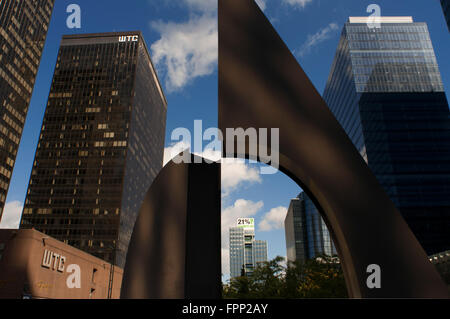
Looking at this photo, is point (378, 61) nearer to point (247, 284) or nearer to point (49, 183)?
point (247, 284)

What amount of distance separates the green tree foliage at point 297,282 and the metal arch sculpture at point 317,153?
A: 774 inches

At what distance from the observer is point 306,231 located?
10388cm

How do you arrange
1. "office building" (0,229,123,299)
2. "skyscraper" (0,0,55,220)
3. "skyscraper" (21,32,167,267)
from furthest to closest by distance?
"skyscraper" (21,32,167,267) < "skyscraper" (0,0,55,220) < "office building" (0,229,123,299)

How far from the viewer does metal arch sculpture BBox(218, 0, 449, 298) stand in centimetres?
673

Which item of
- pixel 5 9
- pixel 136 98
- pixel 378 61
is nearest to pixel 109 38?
pixel 136 98

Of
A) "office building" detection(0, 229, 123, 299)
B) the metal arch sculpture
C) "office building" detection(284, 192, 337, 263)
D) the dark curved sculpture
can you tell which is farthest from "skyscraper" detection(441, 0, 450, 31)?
"office building" detection(0, 229, 123, 299)

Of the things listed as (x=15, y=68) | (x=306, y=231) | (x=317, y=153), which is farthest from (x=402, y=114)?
(x=15, y=68)

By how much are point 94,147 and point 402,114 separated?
76861 mm

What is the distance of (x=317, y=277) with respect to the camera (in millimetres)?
27562

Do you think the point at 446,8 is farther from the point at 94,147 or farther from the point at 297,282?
the point at 94,147

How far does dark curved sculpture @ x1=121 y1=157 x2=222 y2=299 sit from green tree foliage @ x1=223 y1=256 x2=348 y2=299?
62.3ft

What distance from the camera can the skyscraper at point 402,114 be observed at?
200ft

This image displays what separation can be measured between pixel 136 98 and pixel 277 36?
10284 cm

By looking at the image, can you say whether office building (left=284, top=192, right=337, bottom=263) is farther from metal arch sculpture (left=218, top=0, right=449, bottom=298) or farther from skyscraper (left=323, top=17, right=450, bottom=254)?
metal arch sculpture (left=218, top=0, right=449, bottom=298)
